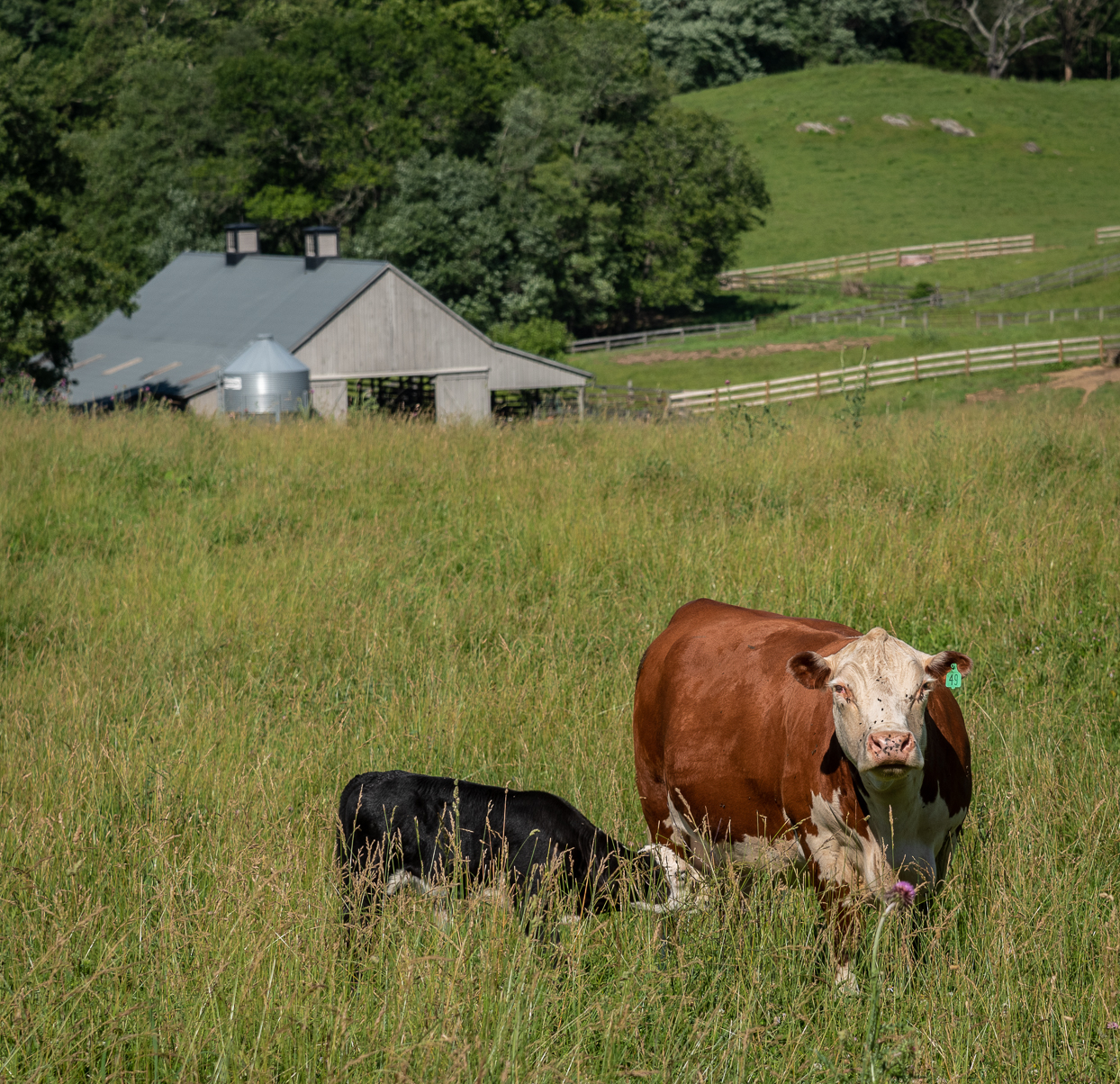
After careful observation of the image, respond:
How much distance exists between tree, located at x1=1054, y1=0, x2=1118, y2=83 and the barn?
76.9 m

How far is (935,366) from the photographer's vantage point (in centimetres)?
3869

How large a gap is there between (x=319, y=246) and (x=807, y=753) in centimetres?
3559

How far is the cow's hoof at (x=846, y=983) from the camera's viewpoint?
11.3ft

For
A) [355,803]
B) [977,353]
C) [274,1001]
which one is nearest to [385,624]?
[355,803]

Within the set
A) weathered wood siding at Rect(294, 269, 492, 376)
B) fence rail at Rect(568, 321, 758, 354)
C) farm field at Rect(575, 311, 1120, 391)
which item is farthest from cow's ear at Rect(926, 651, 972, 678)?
fence rail at Rect(568, 321, 758, 354)

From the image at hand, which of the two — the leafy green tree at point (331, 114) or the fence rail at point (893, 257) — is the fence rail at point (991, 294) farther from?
the leafy green tree at point (331, 114)

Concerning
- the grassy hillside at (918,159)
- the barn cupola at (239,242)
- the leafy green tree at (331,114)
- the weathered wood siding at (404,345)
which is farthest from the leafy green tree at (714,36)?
the weathered wood siding at (404,345)

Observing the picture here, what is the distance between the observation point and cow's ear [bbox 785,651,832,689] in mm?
3623

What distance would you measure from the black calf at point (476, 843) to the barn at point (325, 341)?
26.7 meters

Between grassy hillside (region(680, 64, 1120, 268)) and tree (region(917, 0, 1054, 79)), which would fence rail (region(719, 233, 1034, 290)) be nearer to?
grassy hillside (region(680, 64, 1120, 268))

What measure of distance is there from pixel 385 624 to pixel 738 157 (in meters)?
52.5

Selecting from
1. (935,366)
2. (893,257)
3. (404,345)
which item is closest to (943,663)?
(404,345)

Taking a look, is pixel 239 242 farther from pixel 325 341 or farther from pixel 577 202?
pixel 577 202

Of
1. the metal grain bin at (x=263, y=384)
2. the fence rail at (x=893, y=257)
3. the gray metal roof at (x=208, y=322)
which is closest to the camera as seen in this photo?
the metal grain bin at (x=263, y=384)
